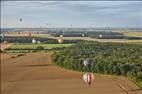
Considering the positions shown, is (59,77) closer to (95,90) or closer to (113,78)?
(113,78)

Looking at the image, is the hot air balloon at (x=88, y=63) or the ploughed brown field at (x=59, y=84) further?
the hot air balloon at (x=88, y=63)

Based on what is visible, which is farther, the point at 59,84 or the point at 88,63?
the point at 88,63

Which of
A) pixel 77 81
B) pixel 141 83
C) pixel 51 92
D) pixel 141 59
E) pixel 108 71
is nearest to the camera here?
pixel 51 92

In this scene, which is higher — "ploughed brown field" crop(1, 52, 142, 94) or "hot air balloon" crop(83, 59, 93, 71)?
"hot air balloon" crop(83, 59, 93, 71)

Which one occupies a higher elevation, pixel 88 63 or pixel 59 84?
pixel 88 63

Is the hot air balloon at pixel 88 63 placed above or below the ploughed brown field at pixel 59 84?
above

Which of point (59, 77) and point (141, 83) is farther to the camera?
point (59, 77)

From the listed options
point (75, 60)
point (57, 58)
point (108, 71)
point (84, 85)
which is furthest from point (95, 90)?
point (57, 58)

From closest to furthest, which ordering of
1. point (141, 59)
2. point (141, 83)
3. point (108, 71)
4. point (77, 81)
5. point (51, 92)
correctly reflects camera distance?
point (51, 92) < point (141, 83) < point (77, 81) < point (108, 71) < point (141, 59)

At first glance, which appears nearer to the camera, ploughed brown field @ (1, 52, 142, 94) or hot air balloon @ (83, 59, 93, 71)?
ploughed brown field @ (1, 52, 142, 94)

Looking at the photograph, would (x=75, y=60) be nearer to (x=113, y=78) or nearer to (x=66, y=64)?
(x=66, y=64)
